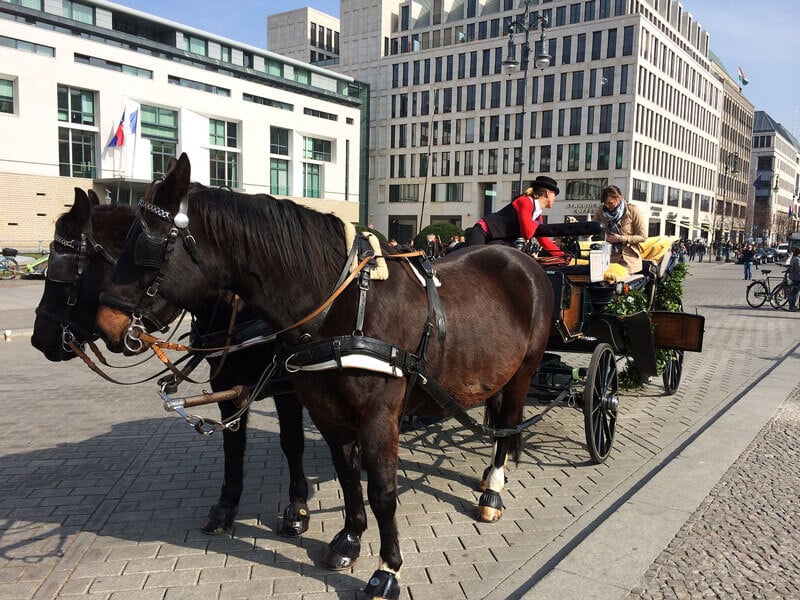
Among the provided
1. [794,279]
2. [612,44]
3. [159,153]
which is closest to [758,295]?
[794,279]

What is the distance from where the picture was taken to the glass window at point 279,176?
5281 cm

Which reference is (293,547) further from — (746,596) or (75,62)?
(75,62)

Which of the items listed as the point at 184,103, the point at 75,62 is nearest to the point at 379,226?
the point at 184,103

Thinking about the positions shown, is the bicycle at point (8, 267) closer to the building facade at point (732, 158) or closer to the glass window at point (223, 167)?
the glass window at point (223, 167)

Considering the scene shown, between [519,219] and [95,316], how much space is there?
369 cm

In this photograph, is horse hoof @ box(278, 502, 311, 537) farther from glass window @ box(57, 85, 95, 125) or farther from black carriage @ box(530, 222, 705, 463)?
glass window @ box(57, 85, 95, 125)

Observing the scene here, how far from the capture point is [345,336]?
286cm

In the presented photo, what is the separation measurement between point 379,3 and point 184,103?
34.0 metres

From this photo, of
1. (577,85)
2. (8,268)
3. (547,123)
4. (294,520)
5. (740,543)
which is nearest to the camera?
(740,543)

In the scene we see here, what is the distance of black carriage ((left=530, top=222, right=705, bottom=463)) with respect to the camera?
5.09 m

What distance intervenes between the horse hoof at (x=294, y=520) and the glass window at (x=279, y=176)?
165ft

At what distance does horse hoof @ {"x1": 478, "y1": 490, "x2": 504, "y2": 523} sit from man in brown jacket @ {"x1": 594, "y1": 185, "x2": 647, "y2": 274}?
367cm

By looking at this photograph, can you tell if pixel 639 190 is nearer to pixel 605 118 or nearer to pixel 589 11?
pixel 605 118

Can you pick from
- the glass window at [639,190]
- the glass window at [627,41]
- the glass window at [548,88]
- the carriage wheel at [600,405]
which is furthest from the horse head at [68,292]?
the glass window at [548,88]
